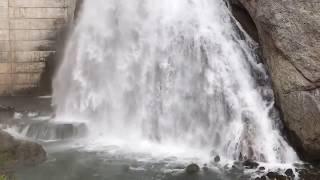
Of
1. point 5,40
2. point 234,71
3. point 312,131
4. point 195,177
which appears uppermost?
point 5,40

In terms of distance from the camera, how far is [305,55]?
13.4 meters

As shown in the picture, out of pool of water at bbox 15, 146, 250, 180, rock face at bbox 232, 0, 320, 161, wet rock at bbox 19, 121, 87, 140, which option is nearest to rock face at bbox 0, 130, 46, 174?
pool of water at bbox 15, 146, 250, 180

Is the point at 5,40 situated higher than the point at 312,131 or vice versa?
the point at 5,40

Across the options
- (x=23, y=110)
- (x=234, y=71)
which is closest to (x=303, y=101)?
(x=234, y=71)

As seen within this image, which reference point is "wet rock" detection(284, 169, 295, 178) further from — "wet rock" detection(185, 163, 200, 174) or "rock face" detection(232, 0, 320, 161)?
"wet rock" detection(185, 163, 200, 174)

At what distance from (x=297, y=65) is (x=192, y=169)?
14.3 ft

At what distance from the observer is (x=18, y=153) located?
44.7ft

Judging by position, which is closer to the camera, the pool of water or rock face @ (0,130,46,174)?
the pool of water

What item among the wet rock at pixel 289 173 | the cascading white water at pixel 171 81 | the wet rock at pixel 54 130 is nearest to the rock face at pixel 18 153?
the wet rock at pixel 54 130

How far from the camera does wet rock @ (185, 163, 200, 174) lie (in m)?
13.0

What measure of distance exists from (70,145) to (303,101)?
759 cm

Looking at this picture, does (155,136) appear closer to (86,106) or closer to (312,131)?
(86,106)

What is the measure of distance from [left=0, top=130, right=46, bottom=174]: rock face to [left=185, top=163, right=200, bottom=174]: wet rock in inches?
171

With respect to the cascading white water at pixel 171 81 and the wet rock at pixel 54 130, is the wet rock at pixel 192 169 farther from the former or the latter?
the wet rock at pixel 54 130
